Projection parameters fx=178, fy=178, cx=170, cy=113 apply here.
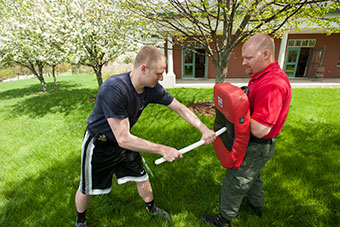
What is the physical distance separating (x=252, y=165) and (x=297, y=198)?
1193 mm

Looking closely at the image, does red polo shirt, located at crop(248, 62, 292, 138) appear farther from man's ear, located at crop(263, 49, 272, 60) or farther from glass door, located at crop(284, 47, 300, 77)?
glass door, located at crop(284, 47, 300, 77)

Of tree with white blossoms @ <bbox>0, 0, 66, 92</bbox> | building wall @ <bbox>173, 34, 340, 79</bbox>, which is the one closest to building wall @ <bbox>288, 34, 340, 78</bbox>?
building wall @ <bbox>173, 34, 340, 79</bbox>

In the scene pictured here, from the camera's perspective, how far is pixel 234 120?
1.41 m

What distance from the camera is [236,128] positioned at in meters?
1.43

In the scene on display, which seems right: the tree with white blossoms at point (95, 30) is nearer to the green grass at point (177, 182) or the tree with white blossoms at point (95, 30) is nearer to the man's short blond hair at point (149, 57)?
the green grass at point (177, 182)

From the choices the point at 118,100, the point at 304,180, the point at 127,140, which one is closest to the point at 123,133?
the point at 127,140

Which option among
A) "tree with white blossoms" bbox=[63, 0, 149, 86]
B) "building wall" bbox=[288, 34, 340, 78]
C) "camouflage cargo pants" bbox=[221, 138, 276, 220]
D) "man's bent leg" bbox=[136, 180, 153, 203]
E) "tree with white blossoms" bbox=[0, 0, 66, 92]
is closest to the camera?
"camouflage cargo pants" bbox=[221, 138, 276, 220]

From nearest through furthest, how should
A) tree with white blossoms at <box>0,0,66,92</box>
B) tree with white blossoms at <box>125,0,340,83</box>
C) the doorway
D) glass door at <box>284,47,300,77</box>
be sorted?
1. tree with white blossoms at <box>125,0,340,83</box>
2. tree with white blossoms at <box>0,0,66,92</box>
3. the doorway
4. glass door at <box>284,47,300,77</box>

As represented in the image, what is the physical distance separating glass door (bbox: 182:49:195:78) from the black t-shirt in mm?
12265

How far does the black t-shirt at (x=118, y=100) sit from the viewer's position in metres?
1.45

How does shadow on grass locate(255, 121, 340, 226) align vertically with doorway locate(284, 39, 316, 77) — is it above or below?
below

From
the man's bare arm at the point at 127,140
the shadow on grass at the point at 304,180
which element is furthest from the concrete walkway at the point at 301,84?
the man's bare arm at the point at 127,140

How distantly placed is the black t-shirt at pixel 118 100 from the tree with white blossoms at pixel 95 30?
5.15 meters

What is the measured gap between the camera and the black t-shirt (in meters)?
1.45
